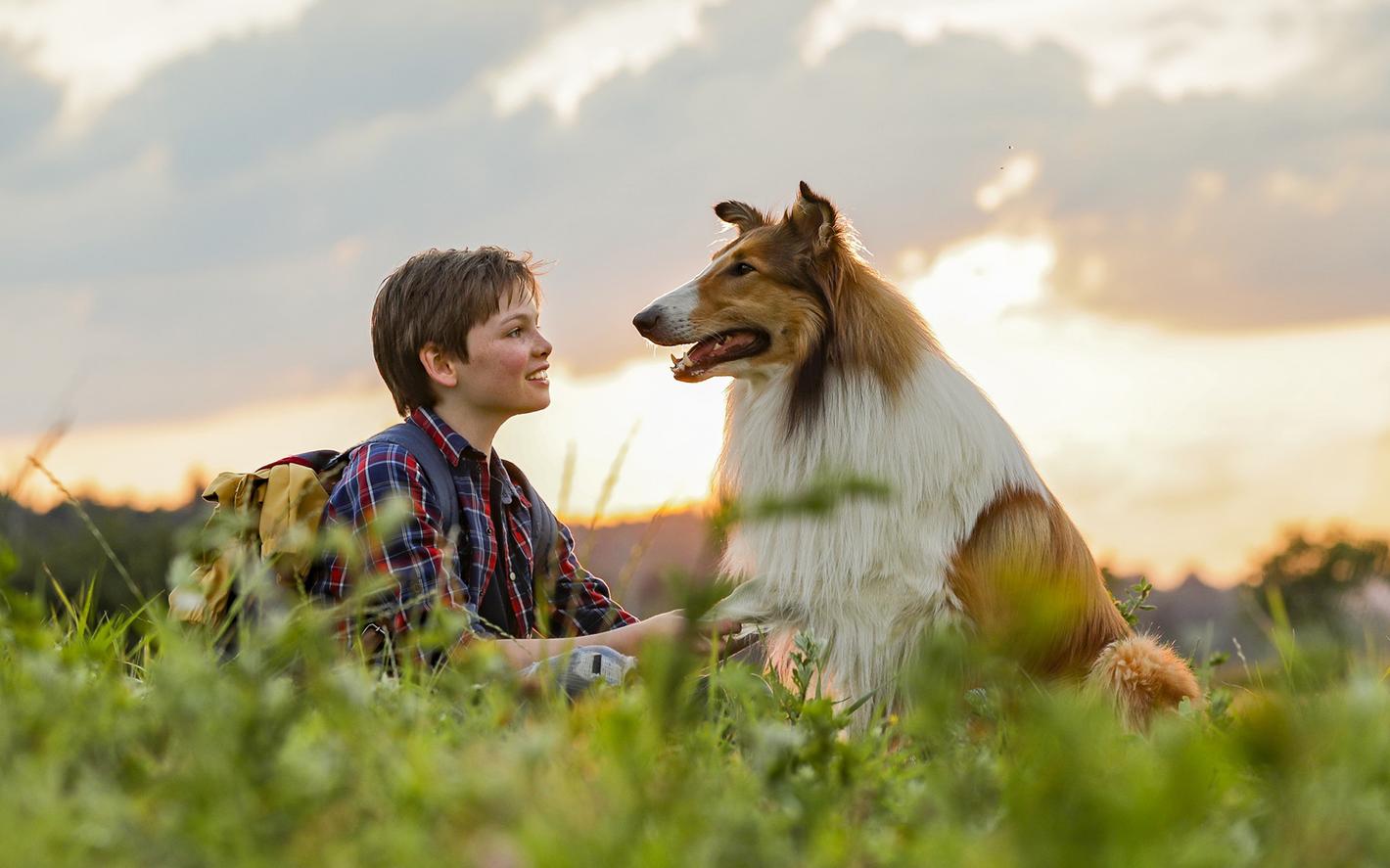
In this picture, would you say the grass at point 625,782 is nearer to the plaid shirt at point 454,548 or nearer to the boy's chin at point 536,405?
the plaid shirt at point 454,548

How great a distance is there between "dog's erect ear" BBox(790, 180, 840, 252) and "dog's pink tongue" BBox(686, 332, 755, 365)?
49 cm

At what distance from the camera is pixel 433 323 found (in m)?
5.68

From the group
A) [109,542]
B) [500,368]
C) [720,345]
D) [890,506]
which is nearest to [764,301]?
[720,345]

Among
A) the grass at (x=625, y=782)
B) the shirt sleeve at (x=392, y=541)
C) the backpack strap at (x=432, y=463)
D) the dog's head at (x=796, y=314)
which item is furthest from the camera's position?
the dog's head at (x=796, y=314)

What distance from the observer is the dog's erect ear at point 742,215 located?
597 cm

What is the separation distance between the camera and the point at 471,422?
5684mm

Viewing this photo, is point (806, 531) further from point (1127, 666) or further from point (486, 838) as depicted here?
point (486, 838)

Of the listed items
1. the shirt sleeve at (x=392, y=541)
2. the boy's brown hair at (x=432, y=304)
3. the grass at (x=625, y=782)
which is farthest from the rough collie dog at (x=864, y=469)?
the grass at (x=625, y=782)

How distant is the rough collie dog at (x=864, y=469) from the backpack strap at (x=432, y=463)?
1054mm

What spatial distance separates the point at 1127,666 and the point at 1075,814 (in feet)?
11.1

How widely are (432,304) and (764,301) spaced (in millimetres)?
1437

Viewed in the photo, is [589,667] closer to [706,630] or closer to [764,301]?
[706,630]

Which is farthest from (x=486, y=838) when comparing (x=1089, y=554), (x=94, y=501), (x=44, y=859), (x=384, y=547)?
(x=94, y=501)

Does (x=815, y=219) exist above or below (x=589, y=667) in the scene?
above
